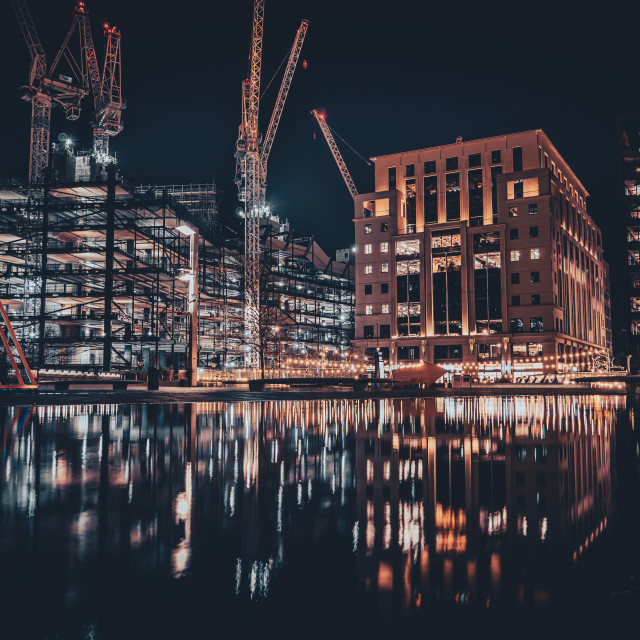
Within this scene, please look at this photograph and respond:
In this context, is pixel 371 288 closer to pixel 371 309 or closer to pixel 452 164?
pixel 371 309

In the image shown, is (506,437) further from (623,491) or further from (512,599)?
(512,599)

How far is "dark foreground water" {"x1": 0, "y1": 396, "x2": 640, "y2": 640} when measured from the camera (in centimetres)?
278

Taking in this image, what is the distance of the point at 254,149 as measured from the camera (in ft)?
276

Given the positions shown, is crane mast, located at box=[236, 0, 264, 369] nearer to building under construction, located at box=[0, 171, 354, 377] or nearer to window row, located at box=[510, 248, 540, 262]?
building under construction, located at box=[0, 171, 354, 377]

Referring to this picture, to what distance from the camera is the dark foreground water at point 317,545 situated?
278 cm

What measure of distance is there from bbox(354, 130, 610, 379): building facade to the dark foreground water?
228 ft

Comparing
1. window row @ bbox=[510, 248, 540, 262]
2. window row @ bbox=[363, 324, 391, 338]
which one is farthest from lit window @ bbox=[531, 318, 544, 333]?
window row @ bbox=[363, 324, 391, 338]

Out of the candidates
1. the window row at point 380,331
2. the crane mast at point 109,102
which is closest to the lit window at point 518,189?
the window row at point 380,331

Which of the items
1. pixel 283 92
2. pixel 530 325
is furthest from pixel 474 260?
pixel 283 92

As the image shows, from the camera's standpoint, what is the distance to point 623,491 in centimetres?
595

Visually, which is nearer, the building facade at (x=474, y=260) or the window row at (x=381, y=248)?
the building facade at (x=474, y=260)

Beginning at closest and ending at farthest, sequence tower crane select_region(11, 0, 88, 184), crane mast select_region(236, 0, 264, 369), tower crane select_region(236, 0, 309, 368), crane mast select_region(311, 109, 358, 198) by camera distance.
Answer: tower crane select_region(236, 0, 309, 368), crane mast select_region(236, 0, 264, 369), tower crane select_region(11, 0, 88, 184), crane mast select_region(311, 109, 358, 198)

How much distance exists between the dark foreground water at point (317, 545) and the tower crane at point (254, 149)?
200ft

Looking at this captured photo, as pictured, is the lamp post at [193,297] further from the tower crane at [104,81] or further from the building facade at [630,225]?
the building facade at [630,225]
